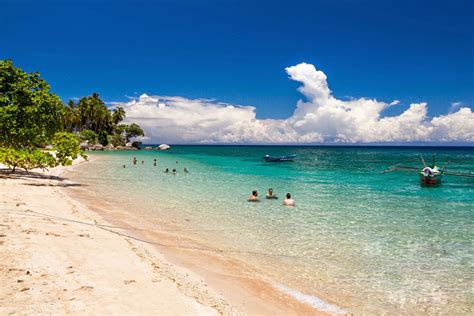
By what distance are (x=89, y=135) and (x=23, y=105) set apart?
98586 millimetres

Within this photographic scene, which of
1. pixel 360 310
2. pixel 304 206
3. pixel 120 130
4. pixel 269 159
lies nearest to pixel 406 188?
pixel 304 206

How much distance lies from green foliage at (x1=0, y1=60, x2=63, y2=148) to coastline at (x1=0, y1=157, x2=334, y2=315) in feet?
40.9

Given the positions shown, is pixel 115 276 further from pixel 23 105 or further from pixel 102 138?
pixel 102 138

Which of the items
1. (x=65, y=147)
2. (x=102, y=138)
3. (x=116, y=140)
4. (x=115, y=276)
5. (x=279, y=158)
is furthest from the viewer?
(x=116, y=140)

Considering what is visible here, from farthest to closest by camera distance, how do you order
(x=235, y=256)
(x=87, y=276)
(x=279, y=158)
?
(x=279, y=158) → (x=235, y=256) → (x=87, y=276)

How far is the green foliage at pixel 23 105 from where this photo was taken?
903 inches

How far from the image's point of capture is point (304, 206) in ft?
68.9

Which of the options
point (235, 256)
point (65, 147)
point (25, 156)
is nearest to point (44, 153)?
point (25, 156)

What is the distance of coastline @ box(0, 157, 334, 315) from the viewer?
250 inches

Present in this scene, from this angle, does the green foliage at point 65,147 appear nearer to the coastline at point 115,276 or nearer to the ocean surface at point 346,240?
the ocean surface at point 346,240

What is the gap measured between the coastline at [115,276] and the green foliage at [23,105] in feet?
40.9

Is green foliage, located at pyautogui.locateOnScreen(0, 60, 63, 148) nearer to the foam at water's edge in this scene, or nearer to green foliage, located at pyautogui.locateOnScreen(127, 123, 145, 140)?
the foam at water's edge

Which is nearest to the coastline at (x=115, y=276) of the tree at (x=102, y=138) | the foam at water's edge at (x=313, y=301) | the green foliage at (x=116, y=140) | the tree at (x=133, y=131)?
the foam at water's edge at (x=313, y=301)

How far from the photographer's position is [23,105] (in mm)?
23391
